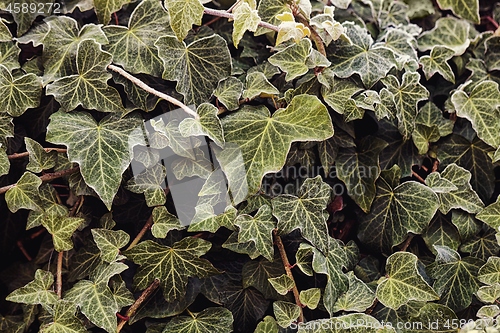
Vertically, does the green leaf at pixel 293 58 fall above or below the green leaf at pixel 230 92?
above

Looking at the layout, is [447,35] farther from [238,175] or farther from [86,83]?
[86,83]

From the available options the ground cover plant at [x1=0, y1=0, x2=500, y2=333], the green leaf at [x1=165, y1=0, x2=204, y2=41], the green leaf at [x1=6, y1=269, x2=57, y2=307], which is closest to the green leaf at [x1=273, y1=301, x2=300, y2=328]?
the ground cover plant at [x1=0, y1=0, x2=500, y2=333]

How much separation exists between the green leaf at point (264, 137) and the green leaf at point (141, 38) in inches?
6.9

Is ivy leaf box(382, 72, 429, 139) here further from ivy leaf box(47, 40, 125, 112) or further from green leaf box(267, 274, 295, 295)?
ivy leaf box(47, 40, 125, 112)

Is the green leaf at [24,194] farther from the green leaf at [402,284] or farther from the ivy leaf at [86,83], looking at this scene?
the green leaf at [402,284]

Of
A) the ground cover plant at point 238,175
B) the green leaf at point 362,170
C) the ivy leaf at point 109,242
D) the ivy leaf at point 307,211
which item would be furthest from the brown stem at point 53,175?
the green leaf at point 362,170

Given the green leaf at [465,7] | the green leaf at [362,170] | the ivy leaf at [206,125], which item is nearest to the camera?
the ivy leaf at [206,125]

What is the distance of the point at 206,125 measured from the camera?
0.81 m

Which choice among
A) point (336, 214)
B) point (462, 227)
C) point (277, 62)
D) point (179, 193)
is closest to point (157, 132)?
point (179, 193)

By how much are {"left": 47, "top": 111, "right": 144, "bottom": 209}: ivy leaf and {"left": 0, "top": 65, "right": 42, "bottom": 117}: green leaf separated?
0.08 m

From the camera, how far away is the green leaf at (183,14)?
84 centimetres

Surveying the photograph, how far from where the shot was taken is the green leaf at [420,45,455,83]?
3.30 feet

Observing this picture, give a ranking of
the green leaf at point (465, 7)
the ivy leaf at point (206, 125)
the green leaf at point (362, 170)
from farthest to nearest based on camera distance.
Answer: the green leaf at point (465, 7), the green leaf at point (362, 170), the ivy leaf at point (206, 125)

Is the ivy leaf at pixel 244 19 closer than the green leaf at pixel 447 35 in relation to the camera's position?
Yes
